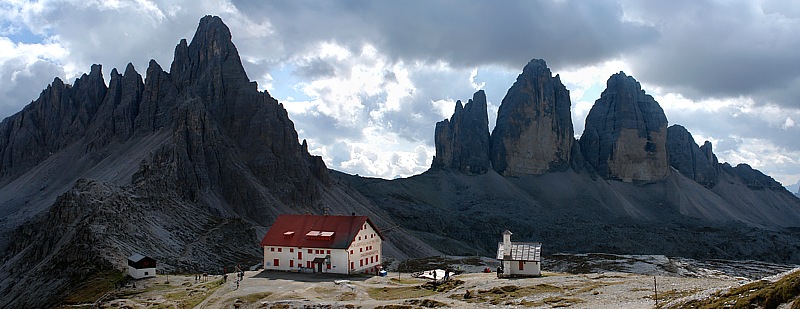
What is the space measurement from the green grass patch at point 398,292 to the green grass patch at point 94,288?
2898 centimetres

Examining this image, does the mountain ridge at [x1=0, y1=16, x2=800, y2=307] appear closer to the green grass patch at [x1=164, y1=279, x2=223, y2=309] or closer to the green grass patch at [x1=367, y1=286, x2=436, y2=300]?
the green grass patch at [x1=164, y1=279, x2=223, y2=309]


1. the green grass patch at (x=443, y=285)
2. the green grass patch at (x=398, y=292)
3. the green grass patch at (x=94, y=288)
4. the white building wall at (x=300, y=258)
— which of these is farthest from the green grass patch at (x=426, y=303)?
the green grass patch at (x=94, y=288)

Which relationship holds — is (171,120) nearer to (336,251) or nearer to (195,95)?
(195,95)

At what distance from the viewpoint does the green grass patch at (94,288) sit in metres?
66.7

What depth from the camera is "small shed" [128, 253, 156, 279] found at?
72.7m

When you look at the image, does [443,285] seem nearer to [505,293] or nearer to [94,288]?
[505,293]

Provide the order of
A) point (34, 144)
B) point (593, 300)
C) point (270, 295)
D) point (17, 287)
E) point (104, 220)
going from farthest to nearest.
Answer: point (34, 144) → point (104, 220) → point (17, 287) → point (270, 295) → point (593, 300)

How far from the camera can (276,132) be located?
176250 mm

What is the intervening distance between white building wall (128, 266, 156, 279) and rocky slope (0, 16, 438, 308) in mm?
7303

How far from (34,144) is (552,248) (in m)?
160

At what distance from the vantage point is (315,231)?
72.1 metres

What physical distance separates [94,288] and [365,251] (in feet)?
96.8

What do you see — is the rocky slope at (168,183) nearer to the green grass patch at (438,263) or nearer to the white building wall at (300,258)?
the green grass patch at (438,263)

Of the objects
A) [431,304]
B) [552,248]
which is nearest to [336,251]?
[431,304]
